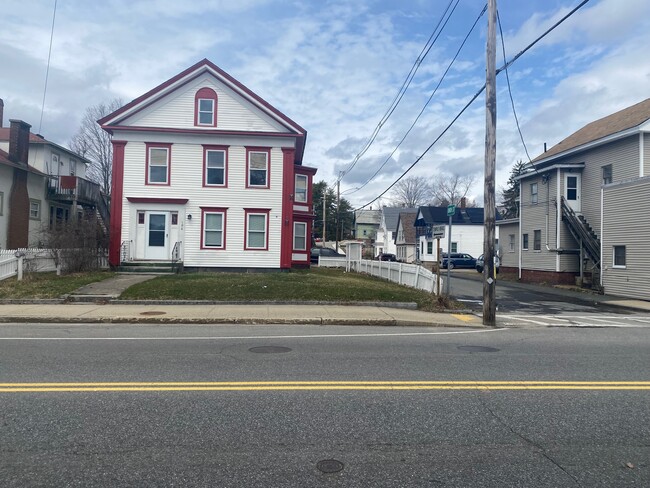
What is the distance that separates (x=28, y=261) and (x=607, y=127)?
29.0m

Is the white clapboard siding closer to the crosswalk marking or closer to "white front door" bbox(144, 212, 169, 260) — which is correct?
"white front door" bbox(144, 212, 169, 260)

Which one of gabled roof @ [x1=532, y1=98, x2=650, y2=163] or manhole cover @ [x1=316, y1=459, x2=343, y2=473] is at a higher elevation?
gabled roof @ [x1=532, y1=98, x2=650, y2=163]

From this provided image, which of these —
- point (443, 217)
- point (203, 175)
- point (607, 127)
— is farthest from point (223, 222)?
point (443, 217)

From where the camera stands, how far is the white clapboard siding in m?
23.3

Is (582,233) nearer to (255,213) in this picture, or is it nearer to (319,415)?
(255,213)

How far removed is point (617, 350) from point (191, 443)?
27.1 ft

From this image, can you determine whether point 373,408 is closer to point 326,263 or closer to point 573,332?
point 573,332

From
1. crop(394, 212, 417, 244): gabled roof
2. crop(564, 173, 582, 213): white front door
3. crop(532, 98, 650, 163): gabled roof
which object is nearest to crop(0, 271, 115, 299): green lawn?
crop(564, 173, 582, 213): white front door

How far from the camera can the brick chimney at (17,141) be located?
92.3 ft

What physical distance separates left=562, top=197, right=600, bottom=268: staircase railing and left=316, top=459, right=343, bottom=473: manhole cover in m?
25.7

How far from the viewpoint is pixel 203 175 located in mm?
23422

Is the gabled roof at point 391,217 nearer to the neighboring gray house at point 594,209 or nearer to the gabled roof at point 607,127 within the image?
the neighboring gray house at point 594,209

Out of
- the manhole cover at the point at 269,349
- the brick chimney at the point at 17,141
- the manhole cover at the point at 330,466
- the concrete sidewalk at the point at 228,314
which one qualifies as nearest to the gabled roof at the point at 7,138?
the brick chimney at the point at 17,141

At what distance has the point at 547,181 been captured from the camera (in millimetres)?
29281
